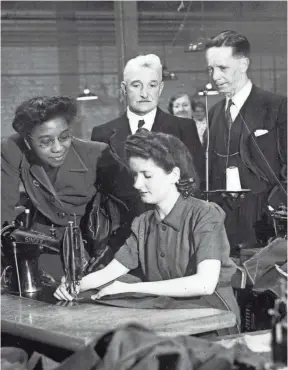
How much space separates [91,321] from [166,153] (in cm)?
67

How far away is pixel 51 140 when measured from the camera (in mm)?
2562

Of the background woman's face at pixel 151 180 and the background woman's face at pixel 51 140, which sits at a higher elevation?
the background woman's face at pixel 51 140

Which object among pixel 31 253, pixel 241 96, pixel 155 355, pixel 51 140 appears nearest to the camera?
pixel 155 355

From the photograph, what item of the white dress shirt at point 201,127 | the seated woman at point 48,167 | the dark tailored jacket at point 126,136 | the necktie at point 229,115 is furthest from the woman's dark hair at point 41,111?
the necktie at point 229,115

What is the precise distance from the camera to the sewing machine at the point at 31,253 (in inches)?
98.8

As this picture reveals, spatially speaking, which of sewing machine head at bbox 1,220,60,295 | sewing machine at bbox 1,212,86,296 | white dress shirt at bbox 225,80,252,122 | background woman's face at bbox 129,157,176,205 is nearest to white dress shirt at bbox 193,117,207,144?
white dress shirt at bbox 225,80,252,122

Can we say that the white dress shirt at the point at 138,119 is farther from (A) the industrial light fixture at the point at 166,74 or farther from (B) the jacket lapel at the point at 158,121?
(A) the industrial light fixture at the point at 166,74

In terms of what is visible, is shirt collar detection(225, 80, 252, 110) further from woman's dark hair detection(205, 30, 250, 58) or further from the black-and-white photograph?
woman's dark hair detection(205, 30, 250, 58)

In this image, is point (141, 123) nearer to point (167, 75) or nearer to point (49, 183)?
point (167, 75)

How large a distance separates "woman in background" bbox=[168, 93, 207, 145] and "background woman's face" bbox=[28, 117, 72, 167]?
42 cm

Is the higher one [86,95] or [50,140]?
[86,95]

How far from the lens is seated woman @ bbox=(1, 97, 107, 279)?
100.0 inches

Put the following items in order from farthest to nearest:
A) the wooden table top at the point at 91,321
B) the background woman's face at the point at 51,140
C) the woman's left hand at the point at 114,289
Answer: the background woman's face at the point at 51,140 → the woman's left hand at the point at 114,289 → the wooden table top at the point at 91,321

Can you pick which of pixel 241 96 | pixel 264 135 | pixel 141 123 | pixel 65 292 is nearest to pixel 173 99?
pixel 141 123
